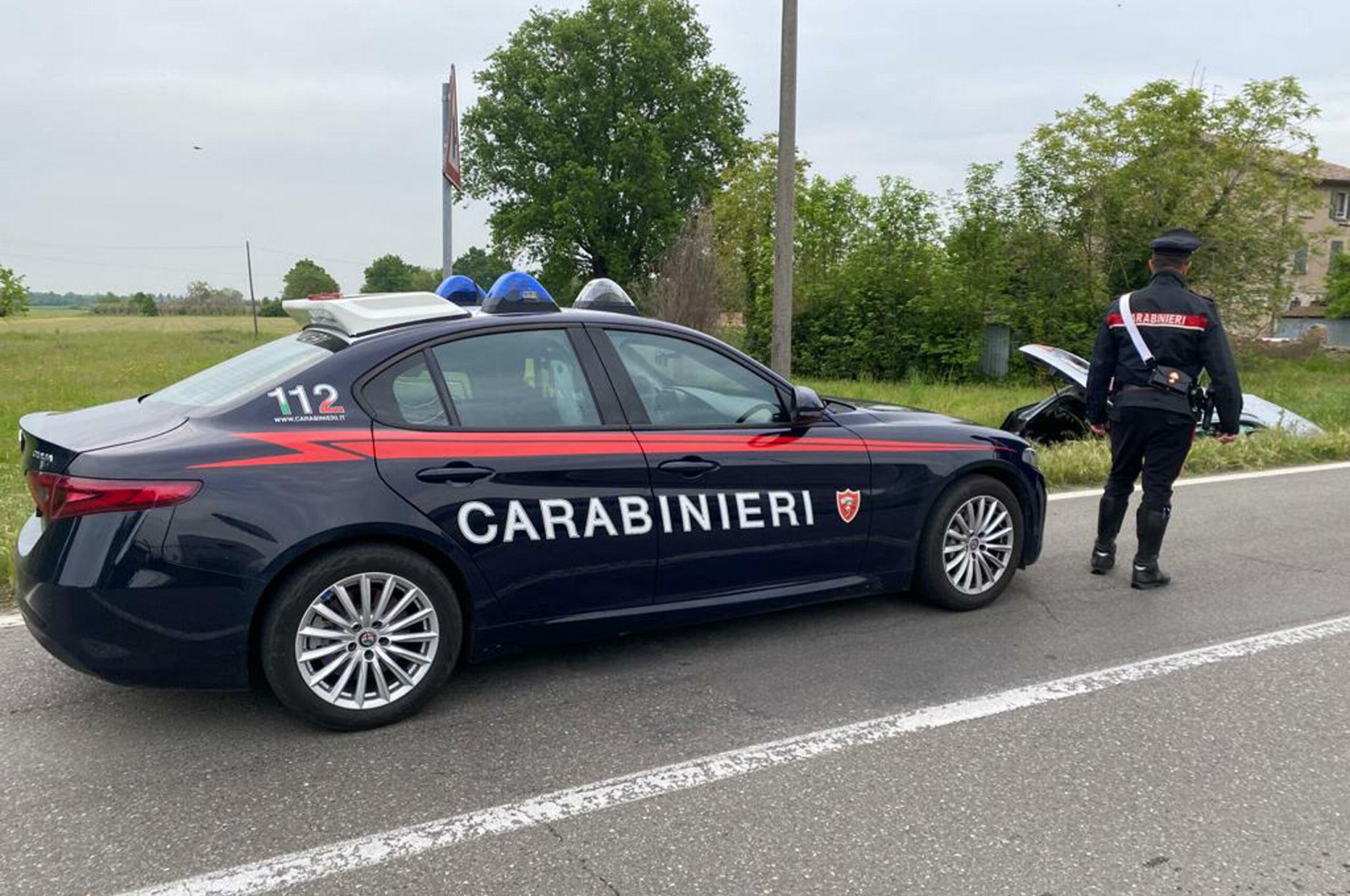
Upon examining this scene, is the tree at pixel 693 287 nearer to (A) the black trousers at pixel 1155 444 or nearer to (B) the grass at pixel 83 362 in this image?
(B) the grass at pixel 83 362

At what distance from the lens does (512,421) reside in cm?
377

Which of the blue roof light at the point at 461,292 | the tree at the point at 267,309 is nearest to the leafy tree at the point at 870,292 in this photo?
the blue roof light at the point at 461,292

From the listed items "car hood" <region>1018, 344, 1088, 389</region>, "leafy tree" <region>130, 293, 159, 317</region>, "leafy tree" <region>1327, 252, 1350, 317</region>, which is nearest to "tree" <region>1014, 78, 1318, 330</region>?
"car hood" <region>1018, 344, 1088, 389</region>

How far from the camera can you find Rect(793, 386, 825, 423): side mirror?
14.3ft

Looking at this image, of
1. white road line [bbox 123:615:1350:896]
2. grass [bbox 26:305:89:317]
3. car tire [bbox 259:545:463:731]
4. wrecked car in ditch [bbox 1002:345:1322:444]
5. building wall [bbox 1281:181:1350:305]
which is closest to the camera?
white road line [bbox 123:615:1350:896]

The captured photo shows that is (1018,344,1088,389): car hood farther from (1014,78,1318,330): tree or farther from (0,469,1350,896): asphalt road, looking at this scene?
(1014,78,1318,330): tree

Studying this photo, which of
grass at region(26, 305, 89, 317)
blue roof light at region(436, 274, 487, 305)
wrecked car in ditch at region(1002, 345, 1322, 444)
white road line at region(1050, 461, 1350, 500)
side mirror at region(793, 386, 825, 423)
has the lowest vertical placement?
white road line at region(1050, 461, 1350, 500)

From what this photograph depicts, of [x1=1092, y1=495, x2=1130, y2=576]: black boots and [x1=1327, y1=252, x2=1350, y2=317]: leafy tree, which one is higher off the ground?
[x1=1327, y1=252, x2=1350, y2=317]: leafy tree

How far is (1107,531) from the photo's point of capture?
5.57 metres

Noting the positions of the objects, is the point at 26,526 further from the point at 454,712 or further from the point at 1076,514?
the point at 1076,514

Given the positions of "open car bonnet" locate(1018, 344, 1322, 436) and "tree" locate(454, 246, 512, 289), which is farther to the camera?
"tree" locate(454, 246, 512, 289)

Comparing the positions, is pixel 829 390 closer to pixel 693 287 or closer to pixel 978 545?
pixel 693 287

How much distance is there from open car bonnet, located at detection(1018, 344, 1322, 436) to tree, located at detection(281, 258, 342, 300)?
2662cm

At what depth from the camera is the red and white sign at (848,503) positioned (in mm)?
4363
